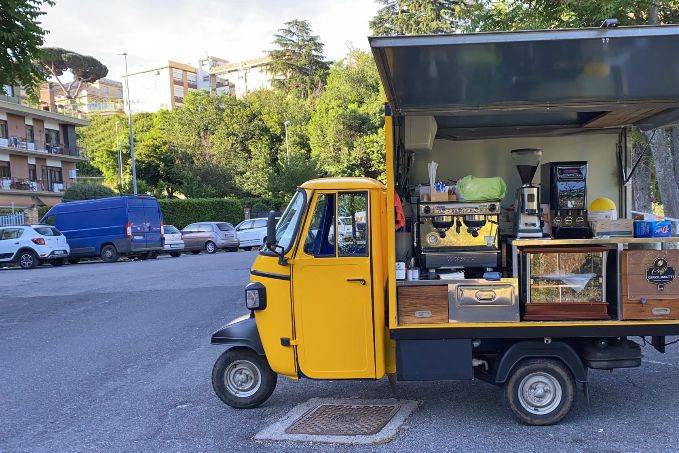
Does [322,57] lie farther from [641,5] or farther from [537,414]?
[537,414]

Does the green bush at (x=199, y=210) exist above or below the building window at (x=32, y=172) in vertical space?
below

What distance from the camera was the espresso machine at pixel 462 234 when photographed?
5.25 m

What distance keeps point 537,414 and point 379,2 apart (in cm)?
4211

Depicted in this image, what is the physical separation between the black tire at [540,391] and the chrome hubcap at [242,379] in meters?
2.16

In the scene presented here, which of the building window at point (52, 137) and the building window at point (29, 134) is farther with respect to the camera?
the building window at point (52, 137)

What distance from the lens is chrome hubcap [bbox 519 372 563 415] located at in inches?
192

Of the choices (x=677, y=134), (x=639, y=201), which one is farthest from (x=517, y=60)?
(x=639, y=201)

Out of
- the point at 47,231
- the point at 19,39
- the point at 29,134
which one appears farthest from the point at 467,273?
the point at 29,134

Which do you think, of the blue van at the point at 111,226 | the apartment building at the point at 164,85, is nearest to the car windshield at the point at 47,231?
the blue van at the point at 111,226

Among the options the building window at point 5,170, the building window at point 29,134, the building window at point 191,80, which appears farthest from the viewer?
the building window at point 191,80

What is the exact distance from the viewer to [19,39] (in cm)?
1143

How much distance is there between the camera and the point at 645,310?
15.9 feet

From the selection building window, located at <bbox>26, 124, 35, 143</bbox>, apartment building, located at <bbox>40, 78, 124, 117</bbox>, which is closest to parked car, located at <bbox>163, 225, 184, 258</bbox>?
building window, located at <bbox>26, 124, 35, 143</bbox>

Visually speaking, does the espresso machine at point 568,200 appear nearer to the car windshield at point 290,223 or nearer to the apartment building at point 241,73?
the car windshield at point 290,223
